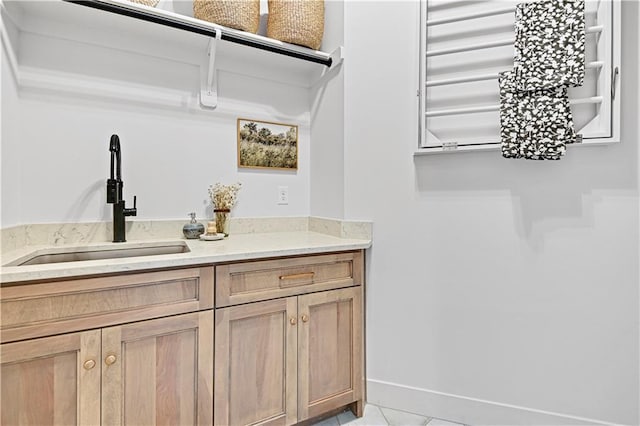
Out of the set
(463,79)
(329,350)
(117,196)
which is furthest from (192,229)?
(463,79)

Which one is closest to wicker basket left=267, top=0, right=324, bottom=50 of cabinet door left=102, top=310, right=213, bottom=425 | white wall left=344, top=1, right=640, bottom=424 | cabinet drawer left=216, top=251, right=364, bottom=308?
white wall left=344, top=1, right=640, bottom=424

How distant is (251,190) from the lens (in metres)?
2.05

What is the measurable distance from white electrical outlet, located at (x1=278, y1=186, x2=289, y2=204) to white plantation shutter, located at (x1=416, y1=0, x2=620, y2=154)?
88 cm

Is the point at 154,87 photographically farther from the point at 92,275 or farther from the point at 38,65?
the point at 92,275

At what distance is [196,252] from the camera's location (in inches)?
54.1

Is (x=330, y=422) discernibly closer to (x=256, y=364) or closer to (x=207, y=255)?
(x=256, y=364)

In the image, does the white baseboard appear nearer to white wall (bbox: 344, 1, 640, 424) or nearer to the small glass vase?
white wall (bbox: 344, 1, 640, 424)

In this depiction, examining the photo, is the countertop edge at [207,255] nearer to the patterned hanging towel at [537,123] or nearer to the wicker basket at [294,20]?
the patterned hanging towel at [537,123]

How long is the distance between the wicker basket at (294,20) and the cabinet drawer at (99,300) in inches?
52.0

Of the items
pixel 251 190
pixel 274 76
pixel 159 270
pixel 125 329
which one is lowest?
pixel 125 329

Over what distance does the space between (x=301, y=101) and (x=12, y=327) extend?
5.86ft

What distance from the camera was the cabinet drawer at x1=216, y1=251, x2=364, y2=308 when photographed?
4.50 ft

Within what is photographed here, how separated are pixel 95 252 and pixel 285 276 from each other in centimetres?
88

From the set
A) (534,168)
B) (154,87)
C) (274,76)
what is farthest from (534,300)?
(154,87)
